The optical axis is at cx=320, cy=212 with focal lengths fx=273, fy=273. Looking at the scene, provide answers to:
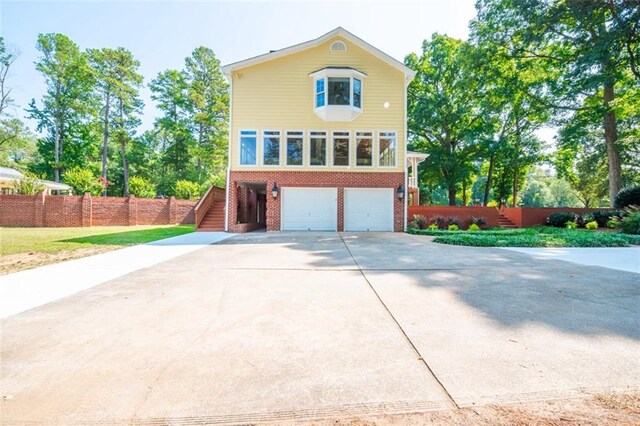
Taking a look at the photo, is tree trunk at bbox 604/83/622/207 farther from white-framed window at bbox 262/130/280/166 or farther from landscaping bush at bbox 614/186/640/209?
white-framed window at bbox 262/130/280/166

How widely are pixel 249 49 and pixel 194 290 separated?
52.3ft

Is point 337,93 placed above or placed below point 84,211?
above

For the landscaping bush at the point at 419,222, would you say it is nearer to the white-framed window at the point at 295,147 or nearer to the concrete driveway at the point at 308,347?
the white-framed window at the point at 295,147

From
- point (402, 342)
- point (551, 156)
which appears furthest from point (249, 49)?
point (551, 156)

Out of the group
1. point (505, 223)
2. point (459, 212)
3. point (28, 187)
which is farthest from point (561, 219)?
point (28, 187)

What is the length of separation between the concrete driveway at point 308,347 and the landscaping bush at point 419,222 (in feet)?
31.3

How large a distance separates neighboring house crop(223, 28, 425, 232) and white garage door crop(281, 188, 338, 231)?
0.16 feet

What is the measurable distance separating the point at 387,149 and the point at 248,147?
6717mm

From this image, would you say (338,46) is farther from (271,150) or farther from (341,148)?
(271,150)

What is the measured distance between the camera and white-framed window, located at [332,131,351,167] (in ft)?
43.0

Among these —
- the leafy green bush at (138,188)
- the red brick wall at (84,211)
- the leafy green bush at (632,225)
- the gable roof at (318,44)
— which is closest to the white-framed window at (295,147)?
the gable roof at (318,44)

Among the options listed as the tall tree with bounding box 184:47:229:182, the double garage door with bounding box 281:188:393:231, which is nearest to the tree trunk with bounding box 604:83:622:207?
the double garage door with bounding box 281:188:393:231

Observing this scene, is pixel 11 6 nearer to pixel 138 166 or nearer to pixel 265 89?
pixel 265 89

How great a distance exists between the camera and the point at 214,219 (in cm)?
1427
